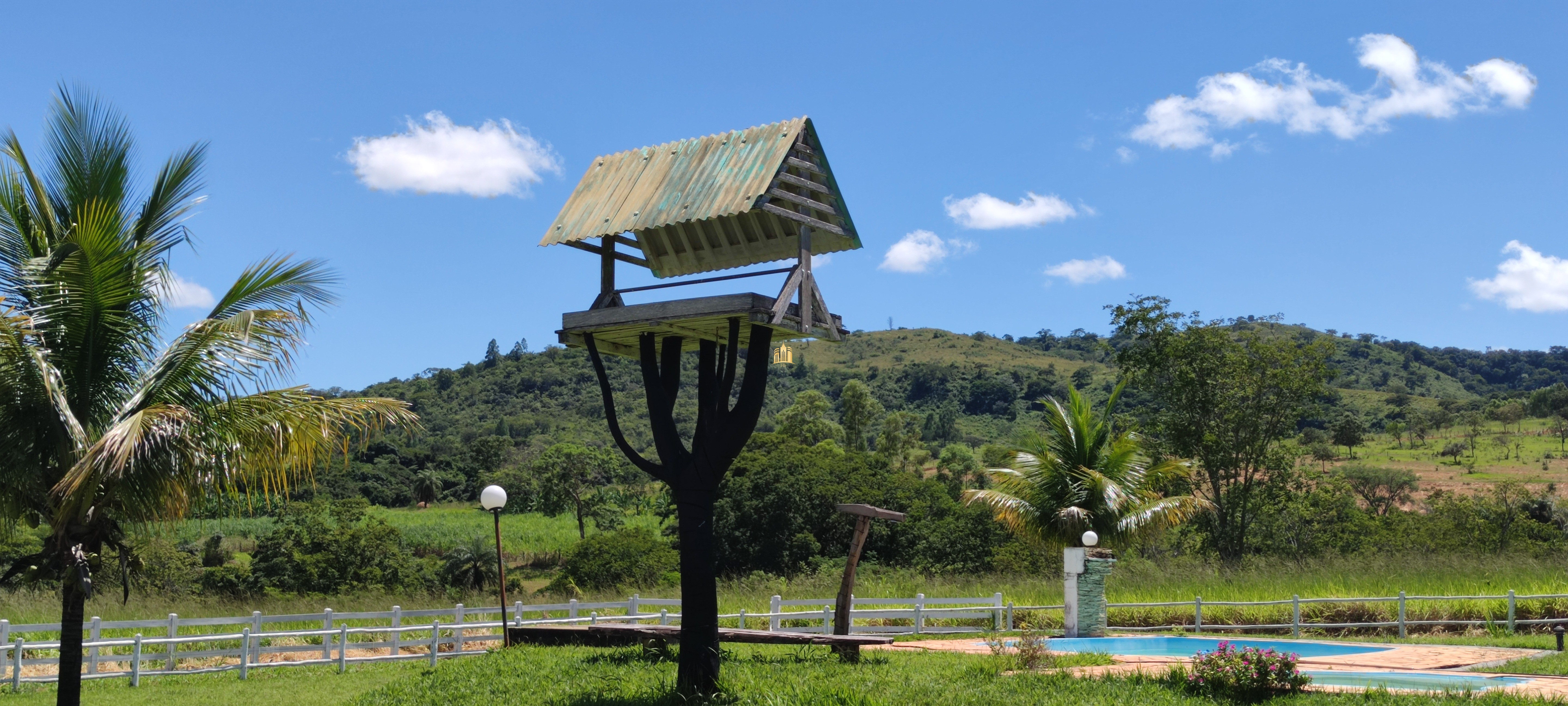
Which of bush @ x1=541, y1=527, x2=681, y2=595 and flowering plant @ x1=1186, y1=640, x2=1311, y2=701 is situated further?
bush @ x1=541, y1=527, x2=681, y2=595

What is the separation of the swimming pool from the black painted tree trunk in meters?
6.51

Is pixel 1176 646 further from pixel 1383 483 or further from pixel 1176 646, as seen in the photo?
pixel 1383 483

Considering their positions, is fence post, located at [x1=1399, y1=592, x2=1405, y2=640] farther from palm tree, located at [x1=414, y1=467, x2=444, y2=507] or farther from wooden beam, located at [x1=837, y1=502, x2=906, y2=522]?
palm tree, located at [x1=414, y1=467, x2=444, y2=507]

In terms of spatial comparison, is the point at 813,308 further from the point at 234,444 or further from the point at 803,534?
the point at 803,534

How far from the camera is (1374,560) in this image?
2294 centimetres

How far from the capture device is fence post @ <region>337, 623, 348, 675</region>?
56.4ft

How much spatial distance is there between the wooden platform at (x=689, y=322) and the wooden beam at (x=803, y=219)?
880 millimetres

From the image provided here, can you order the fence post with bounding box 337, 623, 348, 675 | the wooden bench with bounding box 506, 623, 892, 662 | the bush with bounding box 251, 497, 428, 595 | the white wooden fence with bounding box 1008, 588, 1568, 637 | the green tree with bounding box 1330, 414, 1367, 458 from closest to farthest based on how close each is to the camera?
the wooden bench with bounding box 506, 623, 892, 662 < the fence post with bounding box 337, 623, 348, 675 < the white wooden fence with bounding box 1008, 588, 1568, 637 < the bush with bounding box 251, 497, 428, 595 < the green tree with bounding box 1330, 414, 1367, 458

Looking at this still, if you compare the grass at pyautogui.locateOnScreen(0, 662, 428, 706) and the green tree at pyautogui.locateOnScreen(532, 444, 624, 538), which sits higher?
the green tree at pyautogui.locateOnScreen(532, 444, 624, 538)

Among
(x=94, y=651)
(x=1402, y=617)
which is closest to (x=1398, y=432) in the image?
(x=1402, y=617)

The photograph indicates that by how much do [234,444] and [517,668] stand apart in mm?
4562

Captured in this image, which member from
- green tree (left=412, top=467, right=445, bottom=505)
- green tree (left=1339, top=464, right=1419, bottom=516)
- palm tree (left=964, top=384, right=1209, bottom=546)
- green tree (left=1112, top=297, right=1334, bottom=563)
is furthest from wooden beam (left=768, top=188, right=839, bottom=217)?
green tree (left=412, top=467, right=445, bottom=505)

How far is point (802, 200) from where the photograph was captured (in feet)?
37.1

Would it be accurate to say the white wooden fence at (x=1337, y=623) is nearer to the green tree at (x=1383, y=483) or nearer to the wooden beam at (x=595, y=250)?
the wooden beam at (x=595, y=250)
